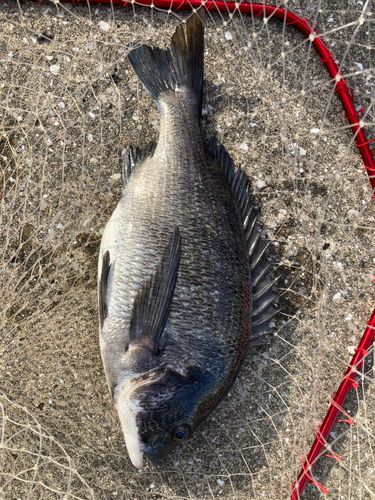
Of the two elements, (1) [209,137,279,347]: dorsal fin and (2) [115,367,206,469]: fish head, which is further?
(1) [209,137,279,347]: dorsal fin

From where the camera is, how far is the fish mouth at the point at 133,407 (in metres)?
1.64

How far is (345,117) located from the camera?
2359mm

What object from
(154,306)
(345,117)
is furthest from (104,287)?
(345,117)

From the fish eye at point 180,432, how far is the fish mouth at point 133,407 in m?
0.13

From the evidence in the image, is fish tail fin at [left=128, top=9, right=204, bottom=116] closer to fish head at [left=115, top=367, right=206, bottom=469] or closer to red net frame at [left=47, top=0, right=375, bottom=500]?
red net frame at [left=47, top=0, right=375, bottom=500]

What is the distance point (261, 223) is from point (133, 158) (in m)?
0.88

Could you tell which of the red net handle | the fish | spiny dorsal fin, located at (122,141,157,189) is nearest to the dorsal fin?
the fish

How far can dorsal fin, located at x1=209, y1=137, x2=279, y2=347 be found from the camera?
78.6 inches

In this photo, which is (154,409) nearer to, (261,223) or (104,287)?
(104,287)

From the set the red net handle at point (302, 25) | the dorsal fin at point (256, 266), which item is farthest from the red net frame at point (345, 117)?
the dorsal fin at point (256, 266)

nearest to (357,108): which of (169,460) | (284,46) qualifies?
(284,46)

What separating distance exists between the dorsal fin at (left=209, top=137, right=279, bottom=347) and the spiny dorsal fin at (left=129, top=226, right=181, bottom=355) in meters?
0.51

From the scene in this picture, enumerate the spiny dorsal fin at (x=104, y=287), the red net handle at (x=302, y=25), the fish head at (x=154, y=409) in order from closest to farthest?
the fish head at (x=154, y=409) → the spiny dorsal fin at (x=104, y=287) → the red net handle at (x=302, y=25)

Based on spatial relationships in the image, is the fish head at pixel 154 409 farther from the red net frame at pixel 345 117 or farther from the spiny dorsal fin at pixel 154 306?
the red net frame at pixel 345 117
